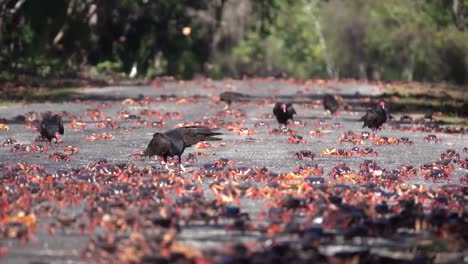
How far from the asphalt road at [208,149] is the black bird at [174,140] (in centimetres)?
65

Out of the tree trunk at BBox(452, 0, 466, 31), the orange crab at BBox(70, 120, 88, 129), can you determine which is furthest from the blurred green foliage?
the orange crab at BBox(70, 120, 88, 129)

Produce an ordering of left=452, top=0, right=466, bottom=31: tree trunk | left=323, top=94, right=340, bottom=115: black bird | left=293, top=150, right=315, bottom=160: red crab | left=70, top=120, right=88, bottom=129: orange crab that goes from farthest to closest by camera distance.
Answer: left=452, top=0, right=466, bottom=31: tree trunk → left=323, top=94, right=340, bottom=115: black bird → left=70, top=120, right=88, bottom=129: orange crab → left=293, top=150, right=315, bottom=160: red crab

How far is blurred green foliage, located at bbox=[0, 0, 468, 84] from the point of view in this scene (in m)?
55.1

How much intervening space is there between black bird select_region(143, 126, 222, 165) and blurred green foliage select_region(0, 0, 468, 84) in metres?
30.2

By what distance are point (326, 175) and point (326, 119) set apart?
48.0ft

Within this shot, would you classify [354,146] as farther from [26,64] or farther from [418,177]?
[26,64]

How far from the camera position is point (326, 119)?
30391 mm

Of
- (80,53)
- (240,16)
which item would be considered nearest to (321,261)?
(80,53)

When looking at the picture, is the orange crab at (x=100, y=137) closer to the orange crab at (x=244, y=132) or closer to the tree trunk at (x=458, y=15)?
the orange crab at (x=244, y=132)

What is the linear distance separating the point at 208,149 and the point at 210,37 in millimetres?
51852

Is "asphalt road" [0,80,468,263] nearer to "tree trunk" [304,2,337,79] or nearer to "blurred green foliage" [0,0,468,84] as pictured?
"blurred green foliage" [0,0,468,84]

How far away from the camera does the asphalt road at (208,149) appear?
10164mm

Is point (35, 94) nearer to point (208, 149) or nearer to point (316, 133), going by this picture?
point (316, 133)

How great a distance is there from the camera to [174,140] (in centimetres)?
1598
